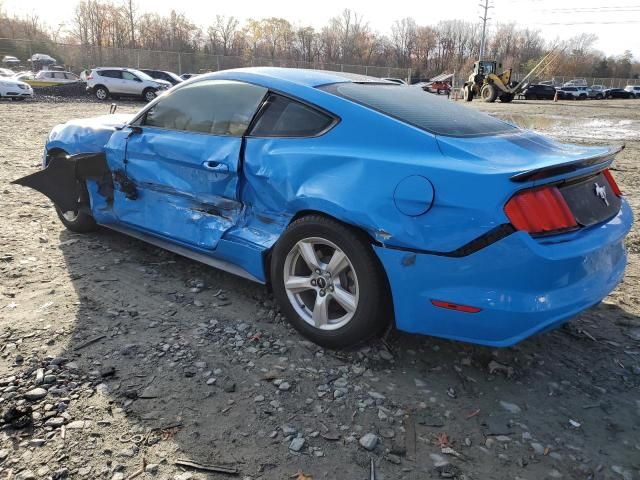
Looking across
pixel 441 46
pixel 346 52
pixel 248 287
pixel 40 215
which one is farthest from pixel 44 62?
pixel 441 46

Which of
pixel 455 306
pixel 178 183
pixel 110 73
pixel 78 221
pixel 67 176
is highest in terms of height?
pixel 110 73

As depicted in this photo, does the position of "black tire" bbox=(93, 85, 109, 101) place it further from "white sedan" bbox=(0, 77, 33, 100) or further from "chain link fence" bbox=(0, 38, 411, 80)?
"chain link fence" bbox=(0, 38, 411, 80)

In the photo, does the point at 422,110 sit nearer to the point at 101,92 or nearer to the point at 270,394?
the point at 270,394

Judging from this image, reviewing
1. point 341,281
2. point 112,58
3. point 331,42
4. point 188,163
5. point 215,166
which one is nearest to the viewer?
point 341,281

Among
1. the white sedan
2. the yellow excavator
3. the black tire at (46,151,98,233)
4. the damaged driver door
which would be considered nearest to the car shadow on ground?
the damaged driver door

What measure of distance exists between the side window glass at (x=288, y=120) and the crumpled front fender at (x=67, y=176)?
5.57 feet

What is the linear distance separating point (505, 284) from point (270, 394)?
126 centimetres

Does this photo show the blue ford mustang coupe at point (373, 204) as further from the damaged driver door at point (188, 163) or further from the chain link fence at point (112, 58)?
the chain link fence at point (112, 58)

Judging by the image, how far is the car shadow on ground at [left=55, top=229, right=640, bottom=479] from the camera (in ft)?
7.25

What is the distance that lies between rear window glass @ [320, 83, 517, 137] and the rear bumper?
0.77 metres

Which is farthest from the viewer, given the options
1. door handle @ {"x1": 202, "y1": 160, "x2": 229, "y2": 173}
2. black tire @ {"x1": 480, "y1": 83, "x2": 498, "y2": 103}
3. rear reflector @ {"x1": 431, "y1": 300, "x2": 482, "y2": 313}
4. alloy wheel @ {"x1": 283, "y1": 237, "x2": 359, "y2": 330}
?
black tire @ {"x1": 480, "y1": 83, "x2": 498, "y2": 103}

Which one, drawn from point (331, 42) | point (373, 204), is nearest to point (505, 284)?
point (373, 204)

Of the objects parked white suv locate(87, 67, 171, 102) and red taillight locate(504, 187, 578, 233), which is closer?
red taillight locate(504, 187, 578, 233)

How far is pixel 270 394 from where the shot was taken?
2.60m
